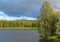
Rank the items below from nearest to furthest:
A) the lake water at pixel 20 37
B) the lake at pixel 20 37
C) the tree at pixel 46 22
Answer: the tree at pixel 46 22
the lake at pixel 20 37
the lake water at pixel 20 37

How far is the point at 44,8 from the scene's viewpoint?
190 feet

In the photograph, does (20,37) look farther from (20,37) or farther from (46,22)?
(46,22)

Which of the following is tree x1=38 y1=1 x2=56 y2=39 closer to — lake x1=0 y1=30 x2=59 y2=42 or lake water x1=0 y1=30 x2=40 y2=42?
lake x1=0 y1=30 x2=59 y2=42

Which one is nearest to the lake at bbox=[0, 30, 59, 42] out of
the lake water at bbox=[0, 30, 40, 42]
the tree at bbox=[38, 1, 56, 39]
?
the lake water at bbox=[0, 30, 40, 42]

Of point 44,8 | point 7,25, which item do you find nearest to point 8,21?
point 7,25

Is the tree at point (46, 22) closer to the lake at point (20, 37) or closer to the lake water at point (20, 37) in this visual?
the lake at point (20, 37)

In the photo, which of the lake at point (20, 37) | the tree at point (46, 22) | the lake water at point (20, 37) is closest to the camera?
the tree at point (46, 22)

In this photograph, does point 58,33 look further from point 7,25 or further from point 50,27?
point 7,25

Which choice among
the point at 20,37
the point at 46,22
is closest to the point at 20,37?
the point at 20,37

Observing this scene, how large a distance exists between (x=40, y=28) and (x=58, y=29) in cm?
532

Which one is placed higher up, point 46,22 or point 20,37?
point 46,22

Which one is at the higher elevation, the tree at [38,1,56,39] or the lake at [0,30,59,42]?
the tree at [38,1,56,39]

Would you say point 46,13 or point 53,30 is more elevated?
point 46,13

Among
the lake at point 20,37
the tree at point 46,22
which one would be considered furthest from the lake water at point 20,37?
the tree at point 46,22
